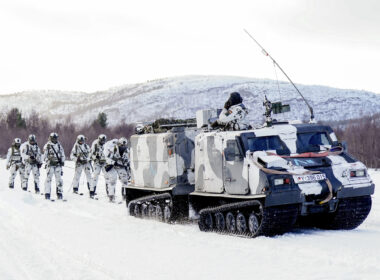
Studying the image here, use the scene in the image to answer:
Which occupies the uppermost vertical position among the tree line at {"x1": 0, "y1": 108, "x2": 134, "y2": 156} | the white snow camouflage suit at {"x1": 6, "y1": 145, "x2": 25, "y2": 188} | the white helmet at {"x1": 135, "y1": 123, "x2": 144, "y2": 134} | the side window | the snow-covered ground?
the tree line at {"x1": 0, "y1": 108, "x2": 134, "y2": 156}

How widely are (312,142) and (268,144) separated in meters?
0.93

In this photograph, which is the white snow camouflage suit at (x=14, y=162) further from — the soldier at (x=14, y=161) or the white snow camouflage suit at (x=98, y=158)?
the white snow camouflage suit at (x=98, y=158)

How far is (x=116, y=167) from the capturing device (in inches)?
721

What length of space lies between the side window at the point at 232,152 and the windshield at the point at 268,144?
0.80 feet

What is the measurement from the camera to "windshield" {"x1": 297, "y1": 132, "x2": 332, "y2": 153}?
10.8 meters

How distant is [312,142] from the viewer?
432 inches

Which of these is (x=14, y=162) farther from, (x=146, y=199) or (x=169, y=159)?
(x=169, y=159)

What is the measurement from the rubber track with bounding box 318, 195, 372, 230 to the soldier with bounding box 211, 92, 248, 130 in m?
2.61

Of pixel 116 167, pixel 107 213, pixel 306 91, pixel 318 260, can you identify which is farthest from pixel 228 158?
pixel 306 91

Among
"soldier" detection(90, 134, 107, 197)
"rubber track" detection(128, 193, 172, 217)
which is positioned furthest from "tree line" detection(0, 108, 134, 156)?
"rubber track" detection(128, 193, 172, 217)

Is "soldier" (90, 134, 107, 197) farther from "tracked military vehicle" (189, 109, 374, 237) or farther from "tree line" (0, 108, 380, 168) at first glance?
"tree line" (0, 108, 380, 168)

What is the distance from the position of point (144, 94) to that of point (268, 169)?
15811 centimetres

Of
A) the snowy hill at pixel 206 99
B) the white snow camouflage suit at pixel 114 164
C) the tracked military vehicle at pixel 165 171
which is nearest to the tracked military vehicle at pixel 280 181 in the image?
the tracked military vehicle at pixel 165 171

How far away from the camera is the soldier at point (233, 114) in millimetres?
11664
